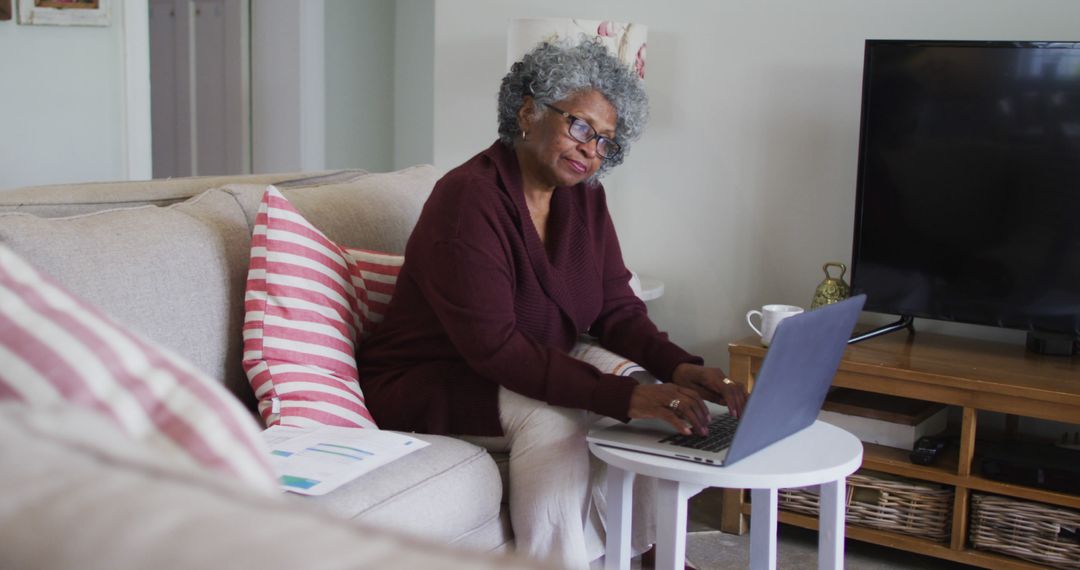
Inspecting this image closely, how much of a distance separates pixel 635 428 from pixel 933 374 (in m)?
0.83

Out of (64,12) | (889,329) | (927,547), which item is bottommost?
(927,547)

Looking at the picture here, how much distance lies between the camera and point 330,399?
2.04 metres

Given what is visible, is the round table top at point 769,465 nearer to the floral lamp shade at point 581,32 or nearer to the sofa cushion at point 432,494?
the sofa cushion at point 432,494

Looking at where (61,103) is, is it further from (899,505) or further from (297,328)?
(899,505)

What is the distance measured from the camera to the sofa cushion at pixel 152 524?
1.36 feet

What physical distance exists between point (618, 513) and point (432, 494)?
30cm

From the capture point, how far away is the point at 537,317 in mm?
2152

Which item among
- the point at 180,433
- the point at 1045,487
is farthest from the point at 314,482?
the point at 1045,487

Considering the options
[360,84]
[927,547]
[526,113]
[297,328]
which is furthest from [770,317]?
[360,84]

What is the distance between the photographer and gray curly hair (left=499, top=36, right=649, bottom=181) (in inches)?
86.1

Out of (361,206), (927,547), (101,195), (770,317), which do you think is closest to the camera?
(101,195)

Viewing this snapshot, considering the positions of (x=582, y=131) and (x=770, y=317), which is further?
(x=770, y=317)

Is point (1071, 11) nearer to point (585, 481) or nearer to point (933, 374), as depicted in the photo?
point (933, 374)

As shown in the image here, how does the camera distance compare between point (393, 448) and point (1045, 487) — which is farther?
point (1045, 487)
